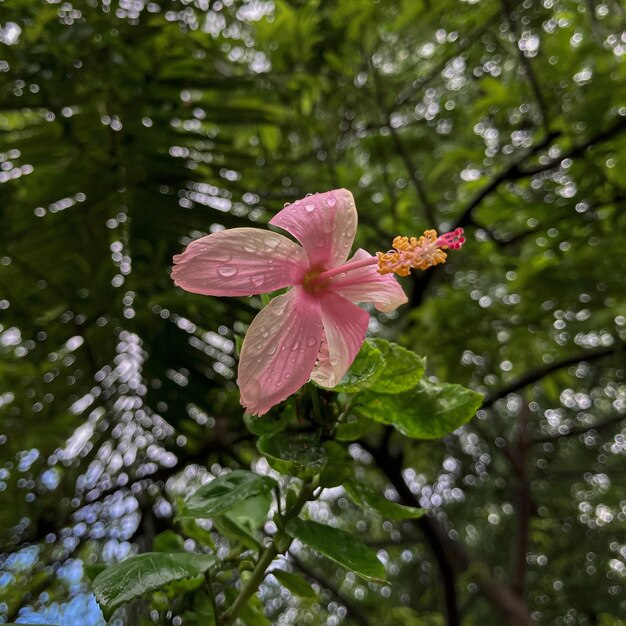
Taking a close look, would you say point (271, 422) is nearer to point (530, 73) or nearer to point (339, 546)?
point (339, 546)

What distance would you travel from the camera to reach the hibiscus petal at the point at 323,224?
43 cm

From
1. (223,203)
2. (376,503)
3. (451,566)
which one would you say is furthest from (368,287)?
(451,566)

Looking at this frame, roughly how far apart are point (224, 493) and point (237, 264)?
170 mm

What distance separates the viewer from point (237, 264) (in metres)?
0.40

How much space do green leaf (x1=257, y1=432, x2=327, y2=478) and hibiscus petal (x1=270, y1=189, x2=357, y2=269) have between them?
13cm

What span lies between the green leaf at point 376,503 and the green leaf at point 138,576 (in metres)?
0.12

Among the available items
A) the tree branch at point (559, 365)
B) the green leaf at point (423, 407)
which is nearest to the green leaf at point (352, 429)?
the green leaf at point (423, 407)

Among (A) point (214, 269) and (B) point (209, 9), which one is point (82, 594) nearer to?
(A) point (214, 269)

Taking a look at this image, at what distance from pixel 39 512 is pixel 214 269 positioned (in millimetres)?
843

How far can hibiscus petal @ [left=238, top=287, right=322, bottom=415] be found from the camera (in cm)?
39

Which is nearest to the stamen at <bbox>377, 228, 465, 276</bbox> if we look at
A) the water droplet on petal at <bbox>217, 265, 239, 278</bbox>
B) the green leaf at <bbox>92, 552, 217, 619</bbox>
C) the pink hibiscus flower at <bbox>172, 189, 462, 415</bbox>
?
the pink hibiscus flower at <bbox>172, 189, 462, 415</bbox>

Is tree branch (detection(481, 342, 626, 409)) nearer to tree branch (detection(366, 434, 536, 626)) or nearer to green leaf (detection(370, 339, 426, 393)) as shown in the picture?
tree branch (detection(366, 434, 536, 626))

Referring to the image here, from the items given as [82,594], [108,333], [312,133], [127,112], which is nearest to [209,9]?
[127,112]

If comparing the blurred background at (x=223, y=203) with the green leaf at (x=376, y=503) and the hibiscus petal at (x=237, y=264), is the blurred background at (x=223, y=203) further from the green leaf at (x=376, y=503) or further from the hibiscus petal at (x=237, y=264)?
the hibiscus petal at (x=237, y=264)
